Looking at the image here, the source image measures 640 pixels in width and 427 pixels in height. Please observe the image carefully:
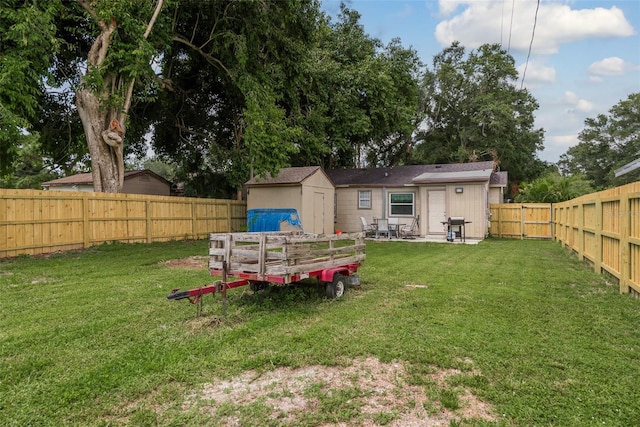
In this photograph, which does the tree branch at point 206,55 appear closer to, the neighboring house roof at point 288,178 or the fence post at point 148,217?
the neighboring house roof at point 288,178

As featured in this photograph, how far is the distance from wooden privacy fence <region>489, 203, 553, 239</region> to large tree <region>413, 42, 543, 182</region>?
442 inches

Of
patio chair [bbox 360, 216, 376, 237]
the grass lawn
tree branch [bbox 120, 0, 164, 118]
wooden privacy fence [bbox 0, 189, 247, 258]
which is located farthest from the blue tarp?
the grass lawn

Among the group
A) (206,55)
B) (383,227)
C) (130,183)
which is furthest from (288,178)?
(130,183)

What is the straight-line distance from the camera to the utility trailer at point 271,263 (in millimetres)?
4488

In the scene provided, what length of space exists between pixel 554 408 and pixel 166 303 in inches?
169

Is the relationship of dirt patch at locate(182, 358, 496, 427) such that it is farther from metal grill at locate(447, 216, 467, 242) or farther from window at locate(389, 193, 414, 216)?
window at locate(389, 193, 414, 216)

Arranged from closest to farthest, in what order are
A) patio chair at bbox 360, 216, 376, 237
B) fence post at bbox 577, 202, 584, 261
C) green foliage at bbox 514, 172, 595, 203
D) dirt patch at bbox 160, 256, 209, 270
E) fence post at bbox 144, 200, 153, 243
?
dirt patch at bbox 160, 256, 209, 270
fence post at bbox 577, 202, 584, 261
fence post at bbox 144, 200, 153, 243
patio chair at bbox 360, 216, 376, 237
green foliage at bbox 514, 172, 595, 203

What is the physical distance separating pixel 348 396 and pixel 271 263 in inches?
115

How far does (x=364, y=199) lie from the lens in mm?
17484

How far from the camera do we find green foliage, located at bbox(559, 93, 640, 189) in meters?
32.9

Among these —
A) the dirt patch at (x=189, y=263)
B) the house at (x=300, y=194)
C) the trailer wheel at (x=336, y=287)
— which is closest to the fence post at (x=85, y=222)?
the dirt patch at (x=189, y=263)

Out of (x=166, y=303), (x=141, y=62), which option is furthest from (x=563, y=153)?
(x=166, y=303)

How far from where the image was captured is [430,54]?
30.8 meters

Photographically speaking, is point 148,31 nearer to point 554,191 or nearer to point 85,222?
point 85,222
